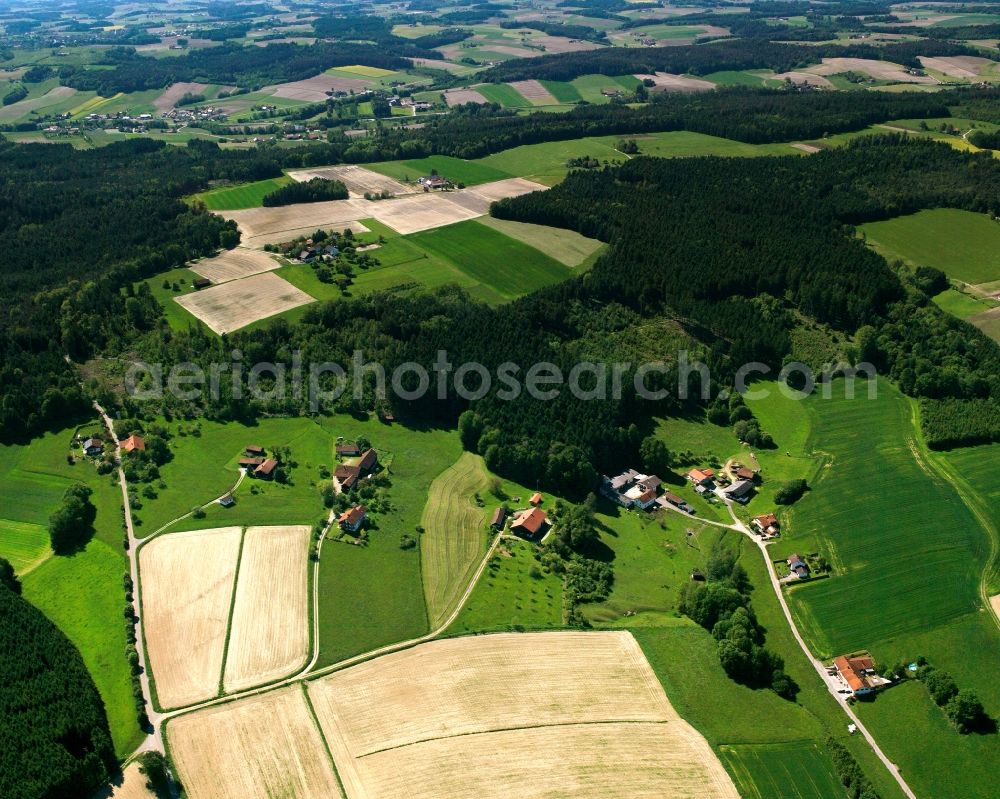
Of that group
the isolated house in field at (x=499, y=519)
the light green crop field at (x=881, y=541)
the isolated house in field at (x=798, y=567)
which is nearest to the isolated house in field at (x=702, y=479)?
the light green crop field at (x=881, y=541)

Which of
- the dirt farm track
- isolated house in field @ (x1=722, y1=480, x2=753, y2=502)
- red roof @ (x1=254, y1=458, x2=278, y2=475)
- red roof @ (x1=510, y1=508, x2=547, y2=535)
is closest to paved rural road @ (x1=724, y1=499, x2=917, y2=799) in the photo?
isolated house in field @ (x1=722, y1=480, x2=753, y2=502)

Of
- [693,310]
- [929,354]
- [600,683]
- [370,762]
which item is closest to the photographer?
[370,762]

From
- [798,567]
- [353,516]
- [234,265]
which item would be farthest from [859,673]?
[234,265]

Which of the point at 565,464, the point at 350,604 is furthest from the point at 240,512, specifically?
the point at 565,464

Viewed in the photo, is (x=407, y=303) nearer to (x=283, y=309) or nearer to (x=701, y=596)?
(x=283, y=309)

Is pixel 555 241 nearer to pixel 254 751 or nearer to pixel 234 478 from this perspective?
pixel 234 478

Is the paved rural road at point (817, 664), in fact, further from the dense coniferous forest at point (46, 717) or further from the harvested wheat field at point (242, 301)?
the harvested wheat field at point (242, 301)
